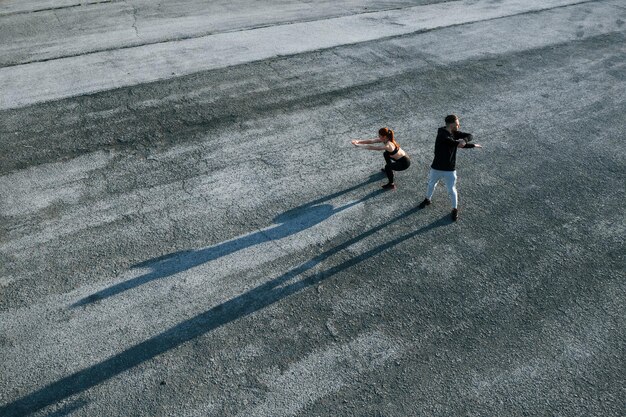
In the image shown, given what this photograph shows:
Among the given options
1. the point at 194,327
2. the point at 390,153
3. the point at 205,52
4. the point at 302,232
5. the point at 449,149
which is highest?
the point at 205,52

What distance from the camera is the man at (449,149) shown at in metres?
7.95

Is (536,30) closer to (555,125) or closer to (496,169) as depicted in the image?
(555,125)

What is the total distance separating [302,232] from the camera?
27.2ft

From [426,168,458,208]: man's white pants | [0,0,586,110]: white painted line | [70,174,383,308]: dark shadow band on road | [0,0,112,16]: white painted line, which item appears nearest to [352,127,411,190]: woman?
[70,174,383,308]: dark shadow band on road

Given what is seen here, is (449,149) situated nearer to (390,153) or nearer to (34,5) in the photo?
(390,153)

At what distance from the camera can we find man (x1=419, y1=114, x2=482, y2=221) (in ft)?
26.1

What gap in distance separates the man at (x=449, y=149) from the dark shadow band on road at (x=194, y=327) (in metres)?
0.80

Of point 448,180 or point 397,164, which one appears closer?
point 448,180

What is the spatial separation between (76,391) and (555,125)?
10326 millimetres

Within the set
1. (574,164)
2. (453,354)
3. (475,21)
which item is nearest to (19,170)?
(453,354)

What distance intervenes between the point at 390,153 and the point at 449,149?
1099 mm

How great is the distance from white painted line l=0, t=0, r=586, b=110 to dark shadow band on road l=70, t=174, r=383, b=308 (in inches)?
242

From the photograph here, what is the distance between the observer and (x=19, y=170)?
31.7 feet

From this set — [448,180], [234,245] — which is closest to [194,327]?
[234,245]
